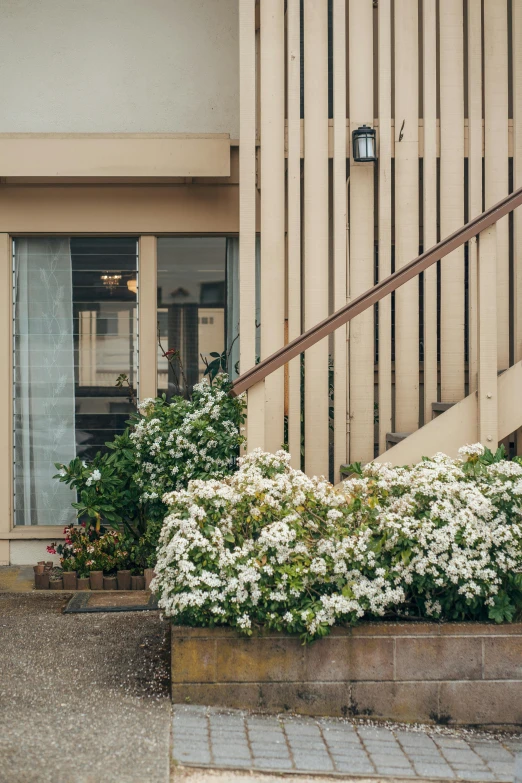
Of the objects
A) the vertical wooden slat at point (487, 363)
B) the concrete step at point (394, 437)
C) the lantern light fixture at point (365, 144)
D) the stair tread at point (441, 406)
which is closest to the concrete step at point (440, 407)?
the stair tread at point (441, 406)

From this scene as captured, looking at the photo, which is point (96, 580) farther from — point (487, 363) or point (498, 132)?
point (498, 132)

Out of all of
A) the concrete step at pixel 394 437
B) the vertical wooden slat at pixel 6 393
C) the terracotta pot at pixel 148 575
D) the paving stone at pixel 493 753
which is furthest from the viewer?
the vertical wooden slat at pixel 6 393

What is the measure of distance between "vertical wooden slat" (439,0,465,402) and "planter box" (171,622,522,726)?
2.19 metres

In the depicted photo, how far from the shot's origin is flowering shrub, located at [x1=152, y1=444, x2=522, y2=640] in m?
3.86

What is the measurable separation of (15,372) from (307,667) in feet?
13.6

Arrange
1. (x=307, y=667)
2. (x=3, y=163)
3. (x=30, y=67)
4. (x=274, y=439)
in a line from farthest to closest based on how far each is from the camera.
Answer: (x=30, y=67)
(x=3, y=163)
(x=274, y=439)
(x=307, y=667)

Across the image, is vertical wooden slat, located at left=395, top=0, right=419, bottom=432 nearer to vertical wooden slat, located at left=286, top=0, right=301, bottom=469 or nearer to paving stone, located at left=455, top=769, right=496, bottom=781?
vertical wooden slat, located at left=286, top=0, right=301, bottom=469

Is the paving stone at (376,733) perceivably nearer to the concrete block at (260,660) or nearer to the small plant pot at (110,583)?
the concrete block at (260,660)

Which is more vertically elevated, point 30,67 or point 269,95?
point 30,67

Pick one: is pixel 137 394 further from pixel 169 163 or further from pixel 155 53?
pixel 155 53

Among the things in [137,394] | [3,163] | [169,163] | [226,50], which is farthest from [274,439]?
[226,50]

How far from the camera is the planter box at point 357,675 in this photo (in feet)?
12.7

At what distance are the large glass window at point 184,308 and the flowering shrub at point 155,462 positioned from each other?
0.86 m

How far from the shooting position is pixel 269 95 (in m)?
5.80
